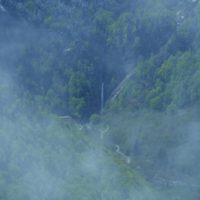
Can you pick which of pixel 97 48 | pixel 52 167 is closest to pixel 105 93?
pixel 97 48

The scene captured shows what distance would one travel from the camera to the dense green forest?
71.2 meters

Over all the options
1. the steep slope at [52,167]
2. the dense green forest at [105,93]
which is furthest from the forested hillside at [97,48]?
the steep slope at [52,167]

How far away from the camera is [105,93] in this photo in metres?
129

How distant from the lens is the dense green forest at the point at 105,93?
2803 inches

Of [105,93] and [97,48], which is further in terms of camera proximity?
[97,48]

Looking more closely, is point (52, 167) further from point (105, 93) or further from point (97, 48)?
point (97, 48)

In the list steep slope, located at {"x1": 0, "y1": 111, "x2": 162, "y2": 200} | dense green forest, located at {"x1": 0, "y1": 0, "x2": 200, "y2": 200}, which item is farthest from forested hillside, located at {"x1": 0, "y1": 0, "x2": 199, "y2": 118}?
steep slope, located at {"x1": 0, "y1": 111, "x2": 162, "y2": 200}

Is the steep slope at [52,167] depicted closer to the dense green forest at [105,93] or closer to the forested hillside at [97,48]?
the dense green forest at [105,93]

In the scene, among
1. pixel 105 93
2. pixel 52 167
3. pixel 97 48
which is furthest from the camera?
pixel 97 48

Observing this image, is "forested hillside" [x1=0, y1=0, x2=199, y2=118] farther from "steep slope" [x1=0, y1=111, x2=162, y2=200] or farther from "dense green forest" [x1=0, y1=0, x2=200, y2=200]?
"steep slope" [x1=0, y1=111, x2=162, y2=200]

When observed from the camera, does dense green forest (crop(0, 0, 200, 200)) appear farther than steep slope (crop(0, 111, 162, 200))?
Yes

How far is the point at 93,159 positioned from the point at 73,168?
4.98 metres

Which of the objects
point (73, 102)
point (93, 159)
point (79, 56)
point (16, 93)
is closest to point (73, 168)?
point (93, 159)

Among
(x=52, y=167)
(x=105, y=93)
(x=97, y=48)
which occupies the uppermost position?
(x=52, y=167)
